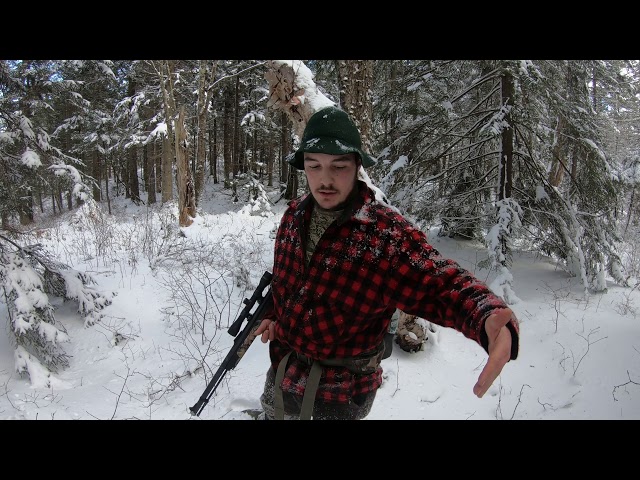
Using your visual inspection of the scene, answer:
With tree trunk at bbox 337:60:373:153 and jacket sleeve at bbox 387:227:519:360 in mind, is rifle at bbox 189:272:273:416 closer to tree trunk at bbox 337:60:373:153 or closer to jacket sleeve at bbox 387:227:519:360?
jacket sleeve at bbox 387:227:519:360

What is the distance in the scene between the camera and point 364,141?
4996 mm

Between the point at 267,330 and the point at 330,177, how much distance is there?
96 cm

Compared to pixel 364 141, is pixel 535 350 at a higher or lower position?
lower

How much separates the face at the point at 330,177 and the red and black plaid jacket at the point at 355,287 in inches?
3.3

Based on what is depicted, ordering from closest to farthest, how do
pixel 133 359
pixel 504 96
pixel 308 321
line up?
1. pixel 308 321
2. pixel 133 359
3. pixel 504 96

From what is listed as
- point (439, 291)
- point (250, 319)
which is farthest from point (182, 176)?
point (439, 291)

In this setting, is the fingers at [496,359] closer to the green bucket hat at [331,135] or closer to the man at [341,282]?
the man at [341,282]

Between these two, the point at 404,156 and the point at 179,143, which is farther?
the point at 179,143

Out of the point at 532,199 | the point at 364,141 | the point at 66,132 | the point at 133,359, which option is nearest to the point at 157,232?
the point at 133,359

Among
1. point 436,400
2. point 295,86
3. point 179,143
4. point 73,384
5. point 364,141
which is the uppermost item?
point 295,86

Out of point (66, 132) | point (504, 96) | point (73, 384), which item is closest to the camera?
point (73, 384)

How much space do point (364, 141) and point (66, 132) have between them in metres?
21.1

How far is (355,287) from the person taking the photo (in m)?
1.67

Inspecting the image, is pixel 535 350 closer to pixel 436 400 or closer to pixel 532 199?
pixel 436 400
